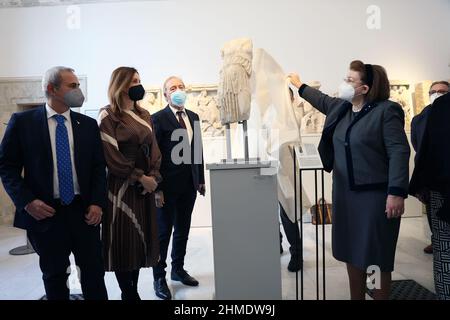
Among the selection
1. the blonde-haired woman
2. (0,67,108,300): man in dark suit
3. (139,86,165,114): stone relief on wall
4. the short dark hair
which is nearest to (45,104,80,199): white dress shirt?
(0,67,108,300): man in dark suit

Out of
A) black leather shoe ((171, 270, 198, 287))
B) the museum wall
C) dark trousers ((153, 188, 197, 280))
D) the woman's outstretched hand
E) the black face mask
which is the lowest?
black leather shoe ((171, 270, 198, 287))

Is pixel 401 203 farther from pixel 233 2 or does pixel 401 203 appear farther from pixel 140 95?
pixel 233 2

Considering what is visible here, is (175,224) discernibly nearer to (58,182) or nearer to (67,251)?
(67,251)

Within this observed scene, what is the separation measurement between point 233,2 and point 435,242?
5202mm

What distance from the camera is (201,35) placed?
6176 millimetres

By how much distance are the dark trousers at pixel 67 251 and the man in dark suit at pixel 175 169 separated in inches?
34.3

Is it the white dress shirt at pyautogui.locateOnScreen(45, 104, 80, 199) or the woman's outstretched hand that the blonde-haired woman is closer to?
the white dress shirt at pyautogui.locateOnScreen(45, 104, 80, 199)

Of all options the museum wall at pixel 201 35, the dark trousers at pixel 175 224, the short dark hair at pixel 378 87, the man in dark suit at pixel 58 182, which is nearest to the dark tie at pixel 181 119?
the dark trousers at pixel 175 224

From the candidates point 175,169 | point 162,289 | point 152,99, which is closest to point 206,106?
point 152,99

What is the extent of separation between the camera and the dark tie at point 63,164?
80.7 inches

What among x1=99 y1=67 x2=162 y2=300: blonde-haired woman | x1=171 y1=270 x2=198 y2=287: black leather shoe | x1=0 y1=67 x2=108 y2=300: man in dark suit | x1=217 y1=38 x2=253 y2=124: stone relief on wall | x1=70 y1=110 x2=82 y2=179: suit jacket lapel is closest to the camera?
x1=0 y1=67 x2=108 y2=300: man in dark suit

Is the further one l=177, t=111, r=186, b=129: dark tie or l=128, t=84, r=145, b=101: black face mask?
l=177, t=111, r=186, b=129: dark tie

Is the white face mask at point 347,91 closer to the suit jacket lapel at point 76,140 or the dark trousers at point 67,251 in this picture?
the suit jacket lapel at point 76,140

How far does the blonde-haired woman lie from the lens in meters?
2.31
